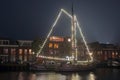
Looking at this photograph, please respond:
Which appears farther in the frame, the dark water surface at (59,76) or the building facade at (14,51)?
the building facade at (14,51)

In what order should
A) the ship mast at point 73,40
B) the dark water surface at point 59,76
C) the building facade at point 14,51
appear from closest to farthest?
the dark water surface at point 59,76 → the ship mast at point 73,40 → the building facade at point 14,51

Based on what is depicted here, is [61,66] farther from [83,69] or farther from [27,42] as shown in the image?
[27,42]

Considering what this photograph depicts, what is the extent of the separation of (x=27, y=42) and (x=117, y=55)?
3433cm

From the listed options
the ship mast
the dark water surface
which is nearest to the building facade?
the ship mast

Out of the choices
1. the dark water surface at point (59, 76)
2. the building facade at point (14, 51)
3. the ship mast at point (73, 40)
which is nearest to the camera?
the dark water surface at point (59, 76)

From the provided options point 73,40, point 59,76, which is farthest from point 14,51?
point 59,76

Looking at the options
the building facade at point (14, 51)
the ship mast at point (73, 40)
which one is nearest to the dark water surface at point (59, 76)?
the ship mast at point (73, 40)

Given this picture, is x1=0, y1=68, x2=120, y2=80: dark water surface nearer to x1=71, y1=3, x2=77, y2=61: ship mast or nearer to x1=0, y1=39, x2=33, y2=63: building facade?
x1=71, y1=3, x2=77, y2=61: ship mast

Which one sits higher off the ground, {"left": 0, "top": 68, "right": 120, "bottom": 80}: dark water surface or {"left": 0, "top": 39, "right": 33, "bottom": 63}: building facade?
{"left": 0, "top": 39, "right": 33, "bottom": 63}: building facade

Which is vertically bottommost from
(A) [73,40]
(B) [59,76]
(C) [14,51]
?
(B) [59,76]

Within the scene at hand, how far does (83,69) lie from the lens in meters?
102

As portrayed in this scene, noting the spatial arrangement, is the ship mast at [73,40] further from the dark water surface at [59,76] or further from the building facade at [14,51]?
the building facade at [14,51]

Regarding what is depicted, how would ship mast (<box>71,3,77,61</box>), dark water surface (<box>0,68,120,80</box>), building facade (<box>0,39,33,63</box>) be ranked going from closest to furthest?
dark water surface (<box>0,68,120,80</box>), ship mast (<box>71,3,77,61</box>), building facade (<box>0,39,33,63</box>)

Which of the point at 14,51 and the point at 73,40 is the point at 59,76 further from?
the point at 14,51
